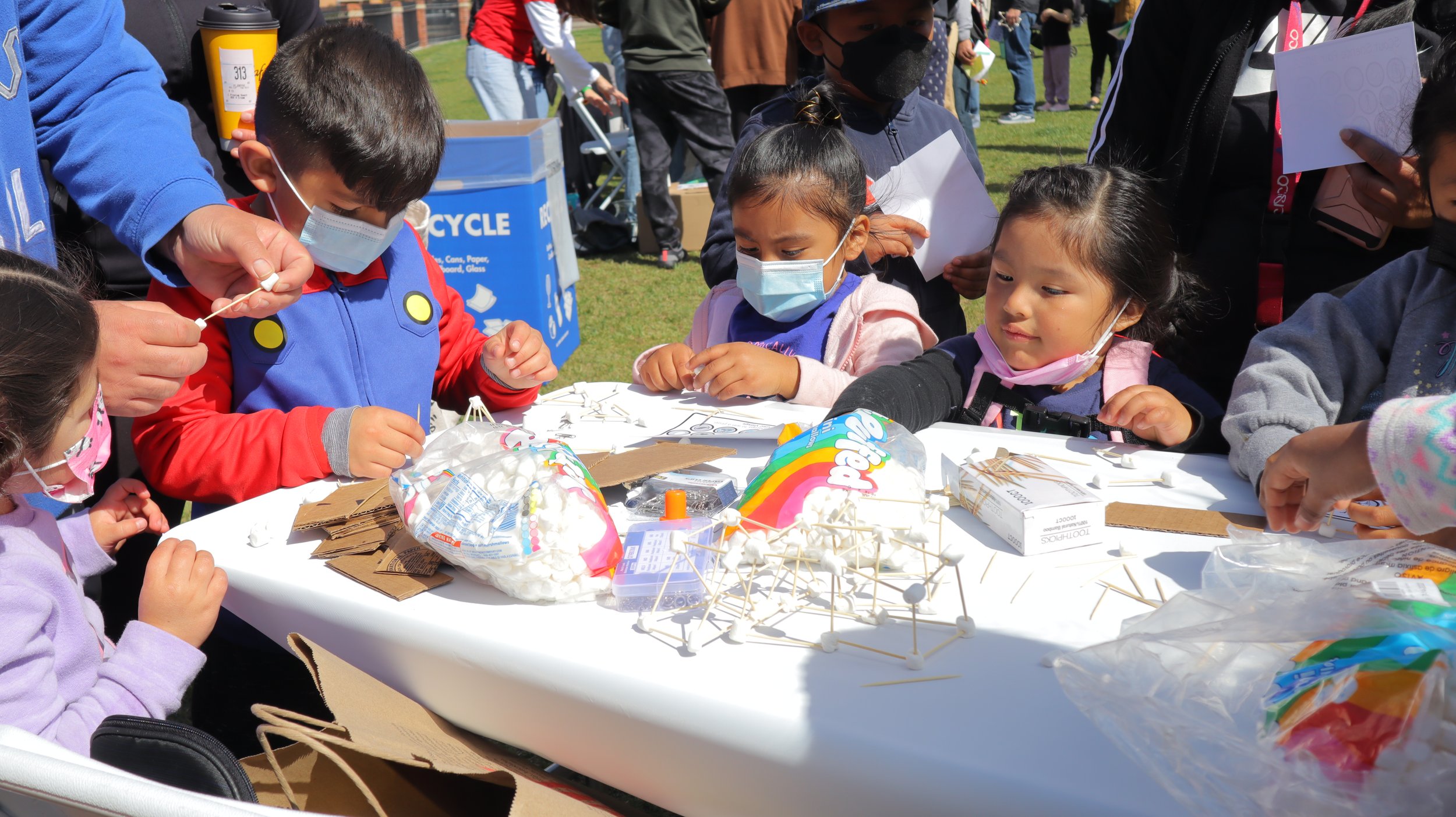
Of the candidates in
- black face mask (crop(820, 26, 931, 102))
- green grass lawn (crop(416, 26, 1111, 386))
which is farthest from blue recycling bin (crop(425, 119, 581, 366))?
black face mask (crop(820, 26, 931, 102))

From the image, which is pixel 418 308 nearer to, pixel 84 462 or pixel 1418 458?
pixel 84 462

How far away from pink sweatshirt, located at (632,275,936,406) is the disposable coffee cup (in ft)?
3.34

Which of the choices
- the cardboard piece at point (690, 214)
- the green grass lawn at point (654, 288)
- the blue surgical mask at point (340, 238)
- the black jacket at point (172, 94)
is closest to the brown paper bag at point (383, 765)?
the blue surgical mask at point (340, 238)

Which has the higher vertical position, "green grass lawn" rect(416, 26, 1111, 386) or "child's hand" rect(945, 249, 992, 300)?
"child's hand" rect(945, 249, 992, 300)

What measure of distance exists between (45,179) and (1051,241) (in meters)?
1.89

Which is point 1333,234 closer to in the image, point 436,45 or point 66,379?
point 66,379

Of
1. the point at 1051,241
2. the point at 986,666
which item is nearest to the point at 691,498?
the point at 986,666

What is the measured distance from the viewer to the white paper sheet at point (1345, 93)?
1676mm

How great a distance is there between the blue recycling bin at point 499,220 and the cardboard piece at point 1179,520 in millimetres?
3402

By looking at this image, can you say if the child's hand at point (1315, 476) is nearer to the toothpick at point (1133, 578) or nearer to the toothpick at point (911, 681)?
the toothpick at point (1133, 578)

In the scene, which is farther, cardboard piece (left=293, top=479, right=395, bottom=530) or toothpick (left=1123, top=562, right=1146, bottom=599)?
cardboard piece (left=293, top=479, right=395, bottom=530)

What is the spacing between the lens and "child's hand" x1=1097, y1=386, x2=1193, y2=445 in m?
1.56

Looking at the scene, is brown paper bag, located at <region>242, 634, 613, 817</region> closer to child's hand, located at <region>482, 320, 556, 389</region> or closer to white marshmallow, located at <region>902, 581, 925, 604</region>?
white marshmallow, located at <region>902, 581, 925, 604</region>

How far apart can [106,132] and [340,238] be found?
442 mm
